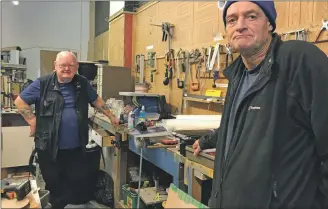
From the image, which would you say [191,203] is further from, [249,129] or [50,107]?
[50,107]

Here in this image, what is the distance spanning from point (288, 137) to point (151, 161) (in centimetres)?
134

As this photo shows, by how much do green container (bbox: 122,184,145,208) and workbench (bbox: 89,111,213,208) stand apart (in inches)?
4.0

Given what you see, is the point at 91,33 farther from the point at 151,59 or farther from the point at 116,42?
the point at 151,59

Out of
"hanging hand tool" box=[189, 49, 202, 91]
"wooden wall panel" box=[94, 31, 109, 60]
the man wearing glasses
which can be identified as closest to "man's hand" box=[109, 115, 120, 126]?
the man wearing glasses

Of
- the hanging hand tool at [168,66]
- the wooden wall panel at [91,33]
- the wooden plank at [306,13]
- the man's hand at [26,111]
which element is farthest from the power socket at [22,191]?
the wooden wall panel at [91,33]

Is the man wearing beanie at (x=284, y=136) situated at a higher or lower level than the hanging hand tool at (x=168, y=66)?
lower

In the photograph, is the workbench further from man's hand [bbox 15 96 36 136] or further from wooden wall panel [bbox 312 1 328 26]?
wooden wall panel [bbox 312 1 328 26]

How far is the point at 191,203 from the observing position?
0.69 m

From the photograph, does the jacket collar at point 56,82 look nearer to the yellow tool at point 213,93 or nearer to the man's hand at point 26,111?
the man's hand at point 26,111

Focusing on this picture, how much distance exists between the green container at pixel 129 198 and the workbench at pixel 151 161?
101mm

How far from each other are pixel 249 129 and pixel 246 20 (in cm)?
38

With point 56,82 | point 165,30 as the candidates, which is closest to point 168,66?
point 165,30

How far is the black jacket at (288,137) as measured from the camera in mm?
848

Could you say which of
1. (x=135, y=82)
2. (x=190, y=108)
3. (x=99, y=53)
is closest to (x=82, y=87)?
(x=190, y=108)
